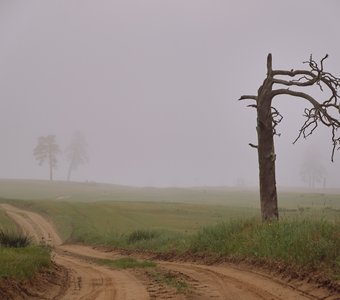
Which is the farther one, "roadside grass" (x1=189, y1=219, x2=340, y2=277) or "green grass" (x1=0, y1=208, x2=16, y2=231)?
"green grass" (x1=0, y1=208, x2=16, y2=231)

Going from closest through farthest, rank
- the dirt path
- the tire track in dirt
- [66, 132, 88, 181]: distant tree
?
the dirt path
the tire track in dirt
[66, 132, 88, 181]: distant tree

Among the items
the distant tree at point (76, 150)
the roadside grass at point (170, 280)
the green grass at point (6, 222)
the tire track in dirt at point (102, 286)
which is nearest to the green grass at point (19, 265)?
the tire track in dirt at point (102, 286)

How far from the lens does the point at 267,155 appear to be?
57.1 ft

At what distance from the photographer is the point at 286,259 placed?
11.7 meters

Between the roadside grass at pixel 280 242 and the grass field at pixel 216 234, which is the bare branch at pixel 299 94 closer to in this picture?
the grass field at pixel 216 234

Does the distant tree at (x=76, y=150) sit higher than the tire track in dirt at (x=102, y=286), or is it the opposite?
the distant tree at (x=76, y=150)

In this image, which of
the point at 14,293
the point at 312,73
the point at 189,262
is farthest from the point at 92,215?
the point at 14,293

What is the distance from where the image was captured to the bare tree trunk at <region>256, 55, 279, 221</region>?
56.9ft

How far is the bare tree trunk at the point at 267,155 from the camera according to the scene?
56.9 ft

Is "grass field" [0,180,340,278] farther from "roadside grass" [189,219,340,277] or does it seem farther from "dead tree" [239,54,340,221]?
"dead tree" [239,54,340,221]

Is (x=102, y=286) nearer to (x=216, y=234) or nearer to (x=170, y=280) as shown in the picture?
(x=170, y=280)

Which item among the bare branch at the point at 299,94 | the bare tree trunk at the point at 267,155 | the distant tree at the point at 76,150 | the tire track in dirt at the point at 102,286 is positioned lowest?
the tire track in dirt at the point at 102,286

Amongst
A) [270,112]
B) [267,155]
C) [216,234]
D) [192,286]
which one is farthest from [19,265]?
[270,112]

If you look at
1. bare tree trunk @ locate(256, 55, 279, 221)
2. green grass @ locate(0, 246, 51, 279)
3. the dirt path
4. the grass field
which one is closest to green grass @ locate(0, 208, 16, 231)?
the grass field
